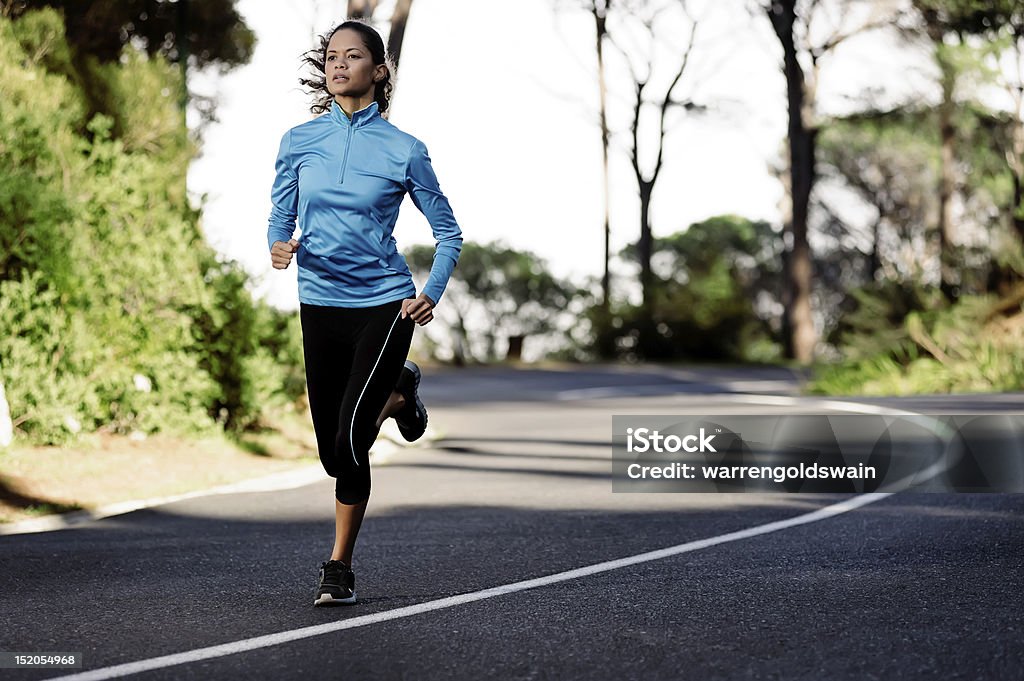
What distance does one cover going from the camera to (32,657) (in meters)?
4.64

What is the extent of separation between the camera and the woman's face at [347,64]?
5426mm

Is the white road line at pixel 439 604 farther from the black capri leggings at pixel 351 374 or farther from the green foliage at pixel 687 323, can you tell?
the green foliage at pixel 687 323

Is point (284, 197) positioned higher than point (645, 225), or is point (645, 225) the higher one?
point (645, 225)

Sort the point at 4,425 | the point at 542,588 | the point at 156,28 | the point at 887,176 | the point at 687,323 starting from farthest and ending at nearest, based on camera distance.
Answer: the point at 887,176 → the point at 687,323 → the point at 156,28 → the point at 4,425 → the point at 542,588

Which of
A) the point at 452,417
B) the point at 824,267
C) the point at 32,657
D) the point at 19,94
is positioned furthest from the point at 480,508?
the point at 824,267

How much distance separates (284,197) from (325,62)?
0.58m

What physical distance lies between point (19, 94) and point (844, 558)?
884 centimetres

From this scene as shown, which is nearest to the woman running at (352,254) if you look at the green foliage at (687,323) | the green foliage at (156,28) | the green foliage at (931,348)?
the green foliage at (156,28)

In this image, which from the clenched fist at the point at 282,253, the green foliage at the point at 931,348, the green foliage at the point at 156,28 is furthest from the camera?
the green foliage at the point at 931,348

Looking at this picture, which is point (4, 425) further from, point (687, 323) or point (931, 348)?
point (687, 323)

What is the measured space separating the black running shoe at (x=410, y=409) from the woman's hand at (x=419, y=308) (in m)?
0.33

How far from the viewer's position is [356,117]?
5.49m

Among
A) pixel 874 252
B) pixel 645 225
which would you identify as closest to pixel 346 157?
pixel 645 225

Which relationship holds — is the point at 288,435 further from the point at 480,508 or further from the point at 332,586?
the point at 332,586
